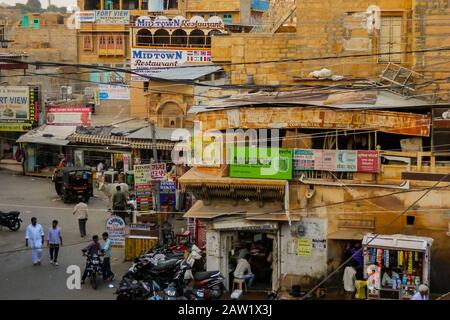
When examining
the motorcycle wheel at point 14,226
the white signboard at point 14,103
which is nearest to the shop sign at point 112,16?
the white signboard at point 14,103

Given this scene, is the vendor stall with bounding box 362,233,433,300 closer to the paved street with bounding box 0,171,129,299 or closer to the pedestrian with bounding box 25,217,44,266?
the paved street with bounding box 0,171,129,299

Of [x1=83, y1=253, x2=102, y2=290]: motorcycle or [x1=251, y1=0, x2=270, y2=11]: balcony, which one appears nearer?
[x1=83, y1=253, x2=102, y2=290]: motorcycle

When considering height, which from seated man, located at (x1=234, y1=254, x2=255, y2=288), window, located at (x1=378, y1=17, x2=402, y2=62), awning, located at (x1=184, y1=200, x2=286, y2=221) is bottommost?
seated man, located at (x1=234, y1=254, x2=255, y2=288)

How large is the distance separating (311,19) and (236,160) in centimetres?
699

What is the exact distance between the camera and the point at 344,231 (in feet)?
56.4

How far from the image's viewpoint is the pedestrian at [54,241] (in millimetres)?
18562

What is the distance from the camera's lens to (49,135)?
3419 cm

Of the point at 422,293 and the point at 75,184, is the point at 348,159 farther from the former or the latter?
the point at 75,184

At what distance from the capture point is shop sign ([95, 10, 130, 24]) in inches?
1994

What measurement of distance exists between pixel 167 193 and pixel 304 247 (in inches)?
287

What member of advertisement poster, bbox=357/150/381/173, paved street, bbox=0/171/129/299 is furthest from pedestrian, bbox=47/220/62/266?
advertisement poster, bbox=357/150/381/173

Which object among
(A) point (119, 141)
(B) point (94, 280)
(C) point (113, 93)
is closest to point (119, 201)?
(B) point (94, 280)

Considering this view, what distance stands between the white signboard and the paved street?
4888mm
